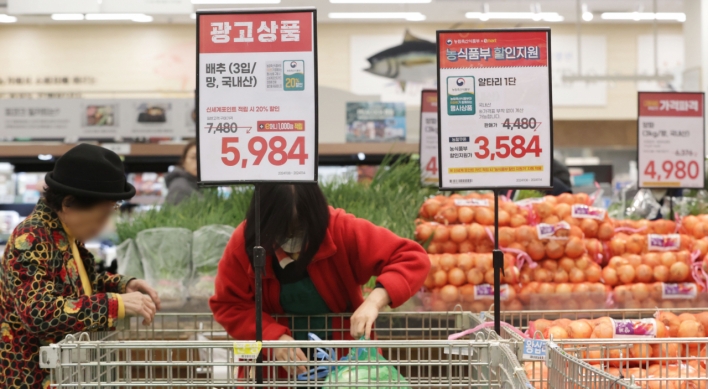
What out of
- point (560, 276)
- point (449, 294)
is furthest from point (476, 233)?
point (560, 276)

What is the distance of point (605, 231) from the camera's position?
10.9ft

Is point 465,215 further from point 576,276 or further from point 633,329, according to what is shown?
point 633,329

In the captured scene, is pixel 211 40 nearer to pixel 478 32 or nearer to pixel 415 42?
pixel 478 32

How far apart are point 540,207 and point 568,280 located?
13.6 inches

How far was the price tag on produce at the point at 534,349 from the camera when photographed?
60.8 inches

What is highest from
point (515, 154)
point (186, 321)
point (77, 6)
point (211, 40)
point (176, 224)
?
point (77, 6)

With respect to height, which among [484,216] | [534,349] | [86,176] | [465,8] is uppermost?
[465,8]

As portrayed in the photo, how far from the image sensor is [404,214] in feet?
10.9

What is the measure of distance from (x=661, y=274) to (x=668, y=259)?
8 cm

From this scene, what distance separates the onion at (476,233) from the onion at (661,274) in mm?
788

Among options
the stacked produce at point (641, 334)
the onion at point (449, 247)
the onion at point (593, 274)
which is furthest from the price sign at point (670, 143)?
the stacked produce at point (641, 334)

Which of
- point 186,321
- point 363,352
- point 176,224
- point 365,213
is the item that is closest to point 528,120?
point 363,352

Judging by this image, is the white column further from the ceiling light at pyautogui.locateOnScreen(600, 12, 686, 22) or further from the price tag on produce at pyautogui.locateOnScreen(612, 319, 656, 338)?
the price tag on produce at pyautogui.locateOnScreen(612, 319, 656, 338)

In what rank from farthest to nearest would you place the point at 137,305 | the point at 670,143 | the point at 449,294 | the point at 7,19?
the point at 7,19 → the point at 670,143 → the point at 449,294 → the point at 137,305
